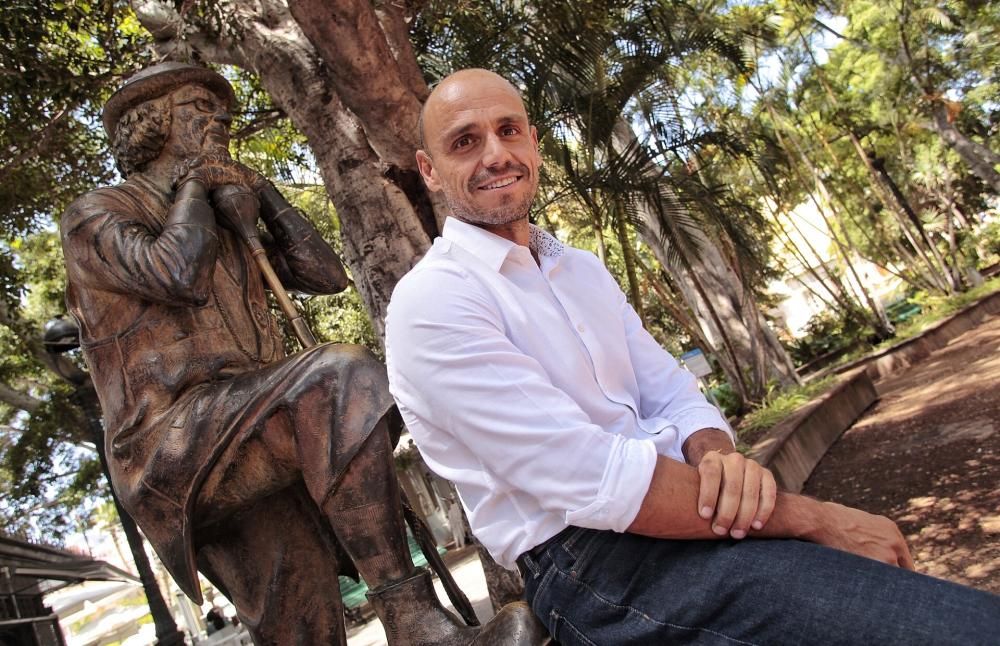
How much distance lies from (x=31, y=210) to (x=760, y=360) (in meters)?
11.3

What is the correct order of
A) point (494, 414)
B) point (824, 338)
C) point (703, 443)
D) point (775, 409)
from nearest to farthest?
point (494, 414) < point (703, 443) < point (775, 409) < point (824, 338)

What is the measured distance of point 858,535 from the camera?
1.51 metres

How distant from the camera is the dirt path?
4.93 meters

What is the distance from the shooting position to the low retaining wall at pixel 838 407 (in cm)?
786

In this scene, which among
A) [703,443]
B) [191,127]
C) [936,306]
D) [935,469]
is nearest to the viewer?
[703,443]

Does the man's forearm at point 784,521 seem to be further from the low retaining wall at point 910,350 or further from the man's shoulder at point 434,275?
the low retaining wall at point 910,350

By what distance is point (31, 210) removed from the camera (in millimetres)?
8156

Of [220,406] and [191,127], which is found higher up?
[191,127]

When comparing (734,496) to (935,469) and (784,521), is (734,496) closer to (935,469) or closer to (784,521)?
(784,521)

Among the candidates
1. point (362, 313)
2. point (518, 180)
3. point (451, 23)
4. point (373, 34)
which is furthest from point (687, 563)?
point (362, 313)

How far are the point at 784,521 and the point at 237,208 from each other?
6.44 ft

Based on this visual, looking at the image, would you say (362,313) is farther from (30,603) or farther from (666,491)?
Result: (666,491)

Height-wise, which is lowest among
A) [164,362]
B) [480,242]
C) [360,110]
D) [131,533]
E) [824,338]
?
[824,338]

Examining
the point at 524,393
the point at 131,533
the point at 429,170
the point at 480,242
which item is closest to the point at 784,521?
the point at 524,393
